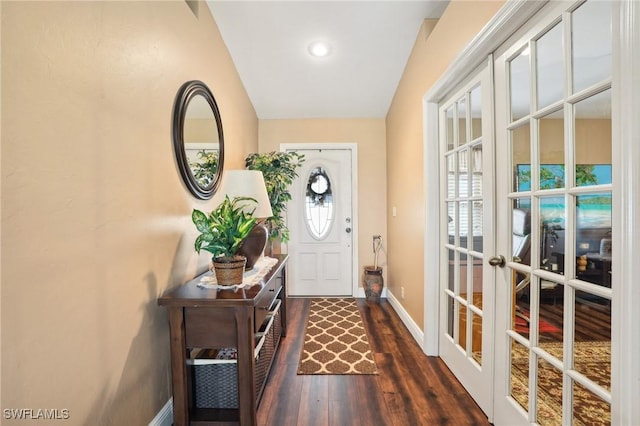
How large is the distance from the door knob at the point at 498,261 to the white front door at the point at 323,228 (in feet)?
7.85

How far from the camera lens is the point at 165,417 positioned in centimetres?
148

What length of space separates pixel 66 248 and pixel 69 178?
241mm

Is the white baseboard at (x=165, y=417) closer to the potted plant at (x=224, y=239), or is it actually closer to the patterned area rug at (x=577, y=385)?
the potted plant at (x=224, y=239)

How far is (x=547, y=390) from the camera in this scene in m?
1.22

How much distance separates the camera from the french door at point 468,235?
5.25ft

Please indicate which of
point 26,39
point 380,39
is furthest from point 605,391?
point 380,39

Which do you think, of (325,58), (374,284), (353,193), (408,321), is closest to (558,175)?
(408,321)

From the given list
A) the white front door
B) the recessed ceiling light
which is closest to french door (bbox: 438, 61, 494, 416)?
the recessed ceiling light

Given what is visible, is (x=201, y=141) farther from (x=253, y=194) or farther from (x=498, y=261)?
(x=498, y=261)

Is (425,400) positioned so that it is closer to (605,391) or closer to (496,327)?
(496,327)

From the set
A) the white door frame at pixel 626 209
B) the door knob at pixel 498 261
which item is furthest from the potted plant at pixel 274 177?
the white door frame at pixel 626 209

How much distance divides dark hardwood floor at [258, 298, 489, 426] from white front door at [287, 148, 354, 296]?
148 cm

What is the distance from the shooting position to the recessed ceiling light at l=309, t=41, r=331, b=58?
260 centimetres

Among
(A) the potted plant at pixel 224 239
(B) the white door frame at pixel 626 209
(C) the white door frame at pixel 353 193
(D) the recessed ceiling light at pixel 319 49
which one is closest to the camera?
(B) the white door frame at pixel 626 209
